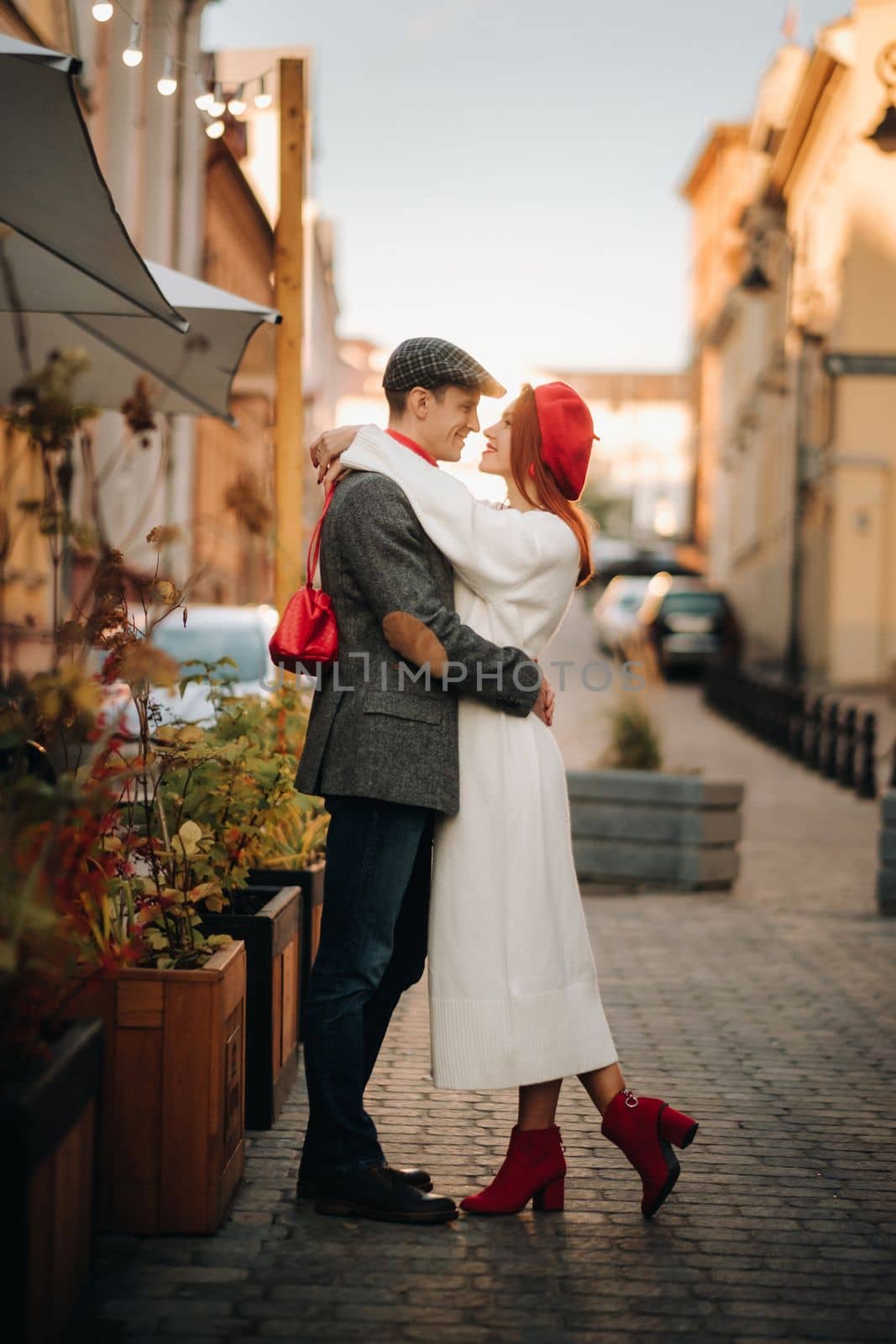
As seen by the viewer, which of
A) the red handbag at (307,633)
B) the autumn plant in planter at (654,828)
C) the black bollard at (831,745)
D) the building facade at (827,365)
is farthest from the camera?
the building facade at (827,365)

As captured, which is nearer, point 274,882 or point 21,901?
point 21,901

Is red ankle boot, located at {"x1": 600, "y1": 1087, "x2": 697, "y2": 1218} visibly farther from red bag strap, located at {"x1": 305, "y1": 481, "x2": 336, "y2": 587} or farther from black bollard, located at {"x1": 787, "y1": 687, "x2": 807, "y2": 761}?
black bollard, located at {"x1": 787, "y1": 687, "x2": 807, "y2": 761}

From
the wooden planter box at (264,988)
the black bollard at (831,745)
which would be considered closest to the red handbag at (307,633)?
the wooden planter box at (264,988)

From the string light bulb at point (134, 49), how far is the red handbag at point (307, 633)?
3.61m

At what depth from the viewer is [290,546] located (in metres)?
7.71

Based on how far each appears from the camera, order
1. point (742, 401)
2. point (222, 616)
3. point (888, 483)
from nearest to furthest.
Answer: point (222, 616) → point (888, 483) → point (742, 401)

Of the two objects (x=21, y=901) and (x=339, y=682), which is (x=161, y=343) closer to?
(x=339, y=682)

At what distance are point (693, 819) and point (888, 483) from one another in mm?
23581

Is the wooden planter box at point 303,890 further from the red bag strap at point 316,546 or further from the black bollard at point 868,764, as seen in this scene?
the black bollard at point 868,764

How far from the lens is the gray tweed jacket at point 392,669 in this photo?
4.09 metres

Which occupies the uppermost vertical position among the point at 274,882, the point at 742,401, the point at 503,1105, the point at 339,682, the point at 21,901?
the point at 742,401

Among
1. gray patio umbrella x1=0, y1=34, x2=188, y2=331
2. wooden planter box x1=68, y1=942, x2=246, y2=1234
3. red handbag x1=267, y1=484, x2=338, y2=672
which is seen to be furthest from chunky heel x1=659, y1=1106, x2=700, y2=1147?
gray patio umbrella x1=0, y1=34, x2=188, y2=331

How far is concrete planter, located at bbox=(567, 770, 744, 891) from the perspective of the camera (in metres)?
10.3

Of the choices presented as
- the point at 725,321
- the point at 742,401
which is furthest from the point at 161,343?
the point at 725,321
